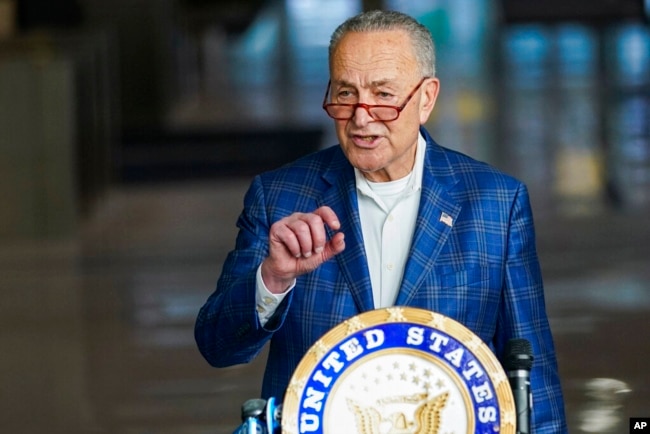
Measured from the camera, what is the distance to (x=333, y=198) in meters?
2.90

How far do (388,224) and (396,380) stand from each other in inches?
27.5

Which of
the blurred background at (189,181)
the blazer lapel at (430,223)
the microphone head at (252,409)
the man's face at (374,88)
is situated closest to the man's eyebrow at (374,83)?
the man's face at (374,88)

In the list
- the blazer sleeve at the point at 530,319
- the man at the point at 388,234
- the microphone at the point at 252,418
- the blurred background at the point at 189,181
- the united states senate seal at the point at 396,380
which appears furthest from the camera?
the blurred background at the point at 189,181

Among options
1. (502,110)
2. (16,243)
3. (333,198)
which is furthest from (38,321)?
(502,110)

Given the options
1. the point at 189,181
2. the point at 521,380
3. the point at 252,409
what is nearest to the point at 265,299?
Answer: the point at 252,409

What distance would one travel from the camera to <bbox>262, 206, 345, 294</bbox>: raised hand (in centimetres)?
222

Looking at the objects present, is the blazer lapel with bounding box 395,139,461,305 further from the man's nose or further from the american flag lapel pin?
the man's nose

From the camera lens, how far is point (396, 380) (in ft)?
7.13

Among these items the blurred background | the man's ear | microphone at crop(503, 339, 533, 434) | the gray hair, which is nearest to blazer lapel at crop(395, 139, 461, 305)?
the man's ear

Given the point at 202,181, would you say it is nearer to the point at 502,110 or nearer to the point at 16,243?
the point at 16,243

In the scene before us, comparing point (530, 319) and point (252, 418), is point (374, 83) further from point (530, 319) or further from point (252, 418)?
point (252, 418)

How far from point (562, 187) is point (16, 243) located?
209 inches

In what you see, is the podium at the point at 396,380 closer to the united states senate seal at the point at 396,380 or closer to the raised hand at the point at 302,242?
the united states senate seal at the point at 396,380

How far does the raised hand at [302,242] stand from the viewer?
2221 millimetres
